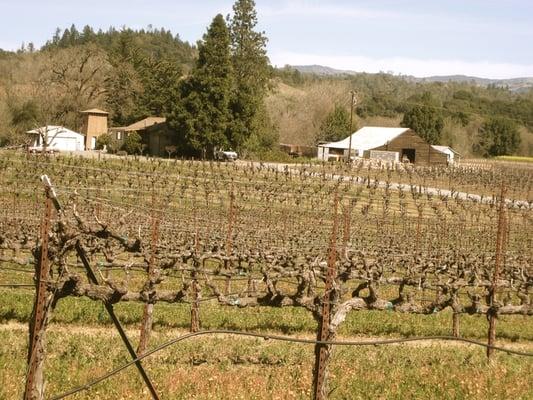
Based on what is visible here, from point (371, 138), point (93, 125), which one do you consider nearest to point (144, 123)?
point (93, 125)

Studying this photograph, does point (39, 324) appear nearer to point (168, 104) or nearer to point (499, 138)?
point (168, 104)

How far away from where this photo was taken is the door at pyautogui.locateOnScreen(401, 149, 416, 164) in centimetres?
6612

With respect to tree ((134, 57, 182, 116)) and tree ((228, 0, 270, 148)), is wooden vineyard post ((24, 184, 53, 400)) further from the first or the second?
tree ((134, 57, 182, 116))

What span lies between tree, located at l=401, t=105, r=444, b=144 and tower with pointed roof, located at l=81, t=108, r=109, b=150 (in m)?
38.3

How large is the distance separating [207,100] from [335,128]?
3225 cm

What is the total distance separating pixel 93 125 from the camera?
64.9 meters

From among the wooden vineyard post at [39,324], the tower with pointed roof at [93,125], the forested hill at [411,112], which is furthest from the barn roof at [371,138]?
the wooden vineyard post at [39,324]

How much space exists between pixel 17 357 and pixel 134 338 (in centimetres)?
265

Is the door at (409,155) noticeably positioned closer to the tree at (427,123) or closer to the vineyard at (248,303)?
the tree at (427,123)

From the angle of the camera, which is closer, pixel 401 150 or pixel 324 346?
pixel 324 346

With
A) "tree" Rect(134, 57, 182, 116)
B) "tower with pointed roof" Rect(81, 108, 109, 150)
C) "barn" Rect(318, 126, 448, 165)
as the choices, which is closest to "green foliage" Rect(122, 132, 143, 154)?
"tower with pointed roof" Rect(81, 108, 109, 150)

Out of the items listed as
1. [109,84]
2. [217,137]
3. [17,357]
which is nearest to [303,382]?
[17,357]

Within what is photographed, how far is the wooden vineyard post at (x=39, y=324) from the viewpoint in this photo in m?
5.62

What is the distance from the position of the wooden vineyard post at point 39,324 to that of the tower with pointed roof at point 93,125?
197ft
